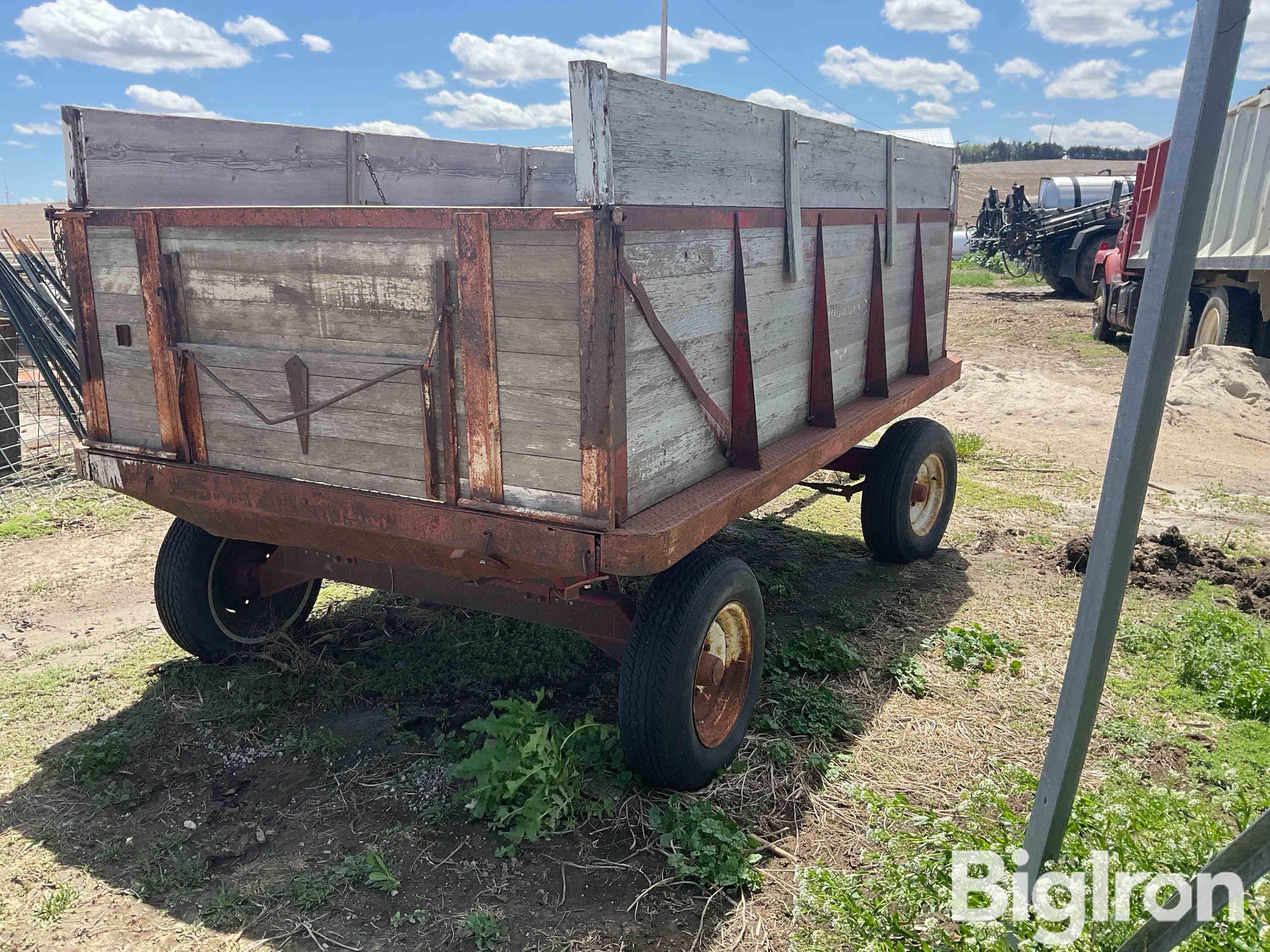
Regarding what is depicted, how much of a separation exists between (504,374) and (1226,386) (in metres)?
10.0

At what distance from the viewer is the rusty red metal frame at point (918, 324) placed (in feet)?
17.6

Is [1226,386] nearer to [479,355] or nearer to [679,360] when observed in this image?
[679,360]

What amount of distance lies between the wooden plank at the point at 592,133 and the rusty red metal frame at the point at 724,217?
0.32 ft

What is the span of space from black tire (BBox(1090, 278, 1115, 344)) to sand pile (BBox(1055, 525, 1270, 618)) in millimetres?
10902

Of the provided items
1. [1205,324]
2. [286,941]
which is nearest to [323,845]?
[286,941]

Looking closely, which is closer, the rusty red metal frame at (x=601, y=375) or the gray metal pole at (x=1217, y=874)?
the gray metal pole at (x=1217, y=874)

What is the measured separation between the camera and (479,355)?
9.28ft

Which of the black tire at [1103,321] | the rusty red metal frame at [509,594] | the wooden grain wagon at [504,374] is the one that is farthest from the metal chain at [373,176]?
the black tire at [1103,321]

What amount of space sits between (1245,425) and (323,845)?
9.67 meters

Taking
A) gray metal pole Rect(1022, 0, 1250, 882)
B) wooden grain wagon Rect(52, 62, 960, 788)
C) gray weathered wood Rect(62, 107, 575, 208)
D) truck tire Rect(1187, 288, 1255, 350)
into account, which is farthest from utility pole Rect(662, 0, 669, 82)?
gray metal pole Rect(1022, 0, 1250, 882)

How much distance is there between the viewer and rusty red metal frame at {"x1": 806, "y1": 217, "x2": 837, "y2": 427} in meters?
4.06

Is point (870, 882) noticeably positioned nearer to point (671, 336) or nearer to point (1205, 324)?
point (671, 336)

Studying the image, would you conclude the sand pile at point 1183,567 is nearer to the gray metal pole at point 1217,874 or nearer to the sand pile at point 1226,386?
the gray metal pole at point 1217,874

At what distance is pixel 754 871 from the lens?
2.92 m
